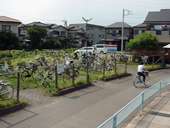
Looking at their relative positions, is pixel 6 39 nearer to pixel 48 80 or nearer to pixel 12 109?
pixel 48 80

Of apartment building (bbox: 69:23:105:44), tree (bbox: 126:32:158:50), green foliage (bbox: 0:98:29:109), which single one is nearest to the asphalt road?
green foliage (bbox: 0:98:29:109)

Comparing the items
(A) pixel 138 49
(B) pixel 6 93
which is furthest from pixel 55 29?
(B) pixel 6 93

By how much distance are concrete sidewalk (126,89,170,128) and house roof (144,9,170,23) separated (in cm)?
2270

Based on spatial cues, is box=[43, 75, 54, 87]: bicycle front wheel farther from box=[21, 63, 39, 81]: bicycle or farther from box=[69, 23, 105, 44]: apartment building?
box=[69, 23, 105, 44]: apartment building

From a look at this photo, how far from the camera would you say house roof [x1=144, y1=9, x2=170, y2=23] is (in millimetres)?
28109

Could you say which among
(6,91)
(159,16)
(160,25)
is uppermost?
(159,16)

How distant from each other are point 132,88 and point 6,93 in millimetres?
6711

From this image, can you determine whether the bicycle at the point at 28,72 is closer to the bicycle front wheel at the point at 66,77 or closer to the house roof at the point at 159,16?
the bicycle front wheel at the point at 66,77

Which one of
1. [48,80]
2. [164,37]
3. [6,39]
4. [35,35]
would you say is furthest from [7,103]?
[35,35]

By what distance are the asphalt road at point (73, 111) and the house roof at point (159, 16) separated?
2183 cm

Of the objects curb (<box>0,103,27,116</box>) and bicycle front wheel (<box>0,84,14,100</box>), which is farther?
bicycle front wheel (<box>0,84,14,100</box>)

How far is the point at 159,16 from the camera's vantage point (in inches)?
1133

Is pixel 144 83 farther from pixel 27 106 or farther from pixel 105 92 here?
pixel 27 106

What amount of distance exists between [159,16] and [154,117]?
25780mm
